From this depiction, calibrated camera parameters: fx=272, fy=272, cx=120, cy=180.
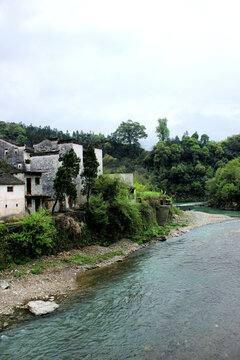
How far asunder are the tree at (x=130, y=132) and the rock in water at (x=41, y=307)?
80.4 meters

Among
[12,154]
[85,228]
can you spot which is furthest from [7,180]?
[85,228]

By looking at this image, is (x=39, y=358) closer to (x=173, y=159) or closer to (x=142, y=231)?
(x=142, y=231)

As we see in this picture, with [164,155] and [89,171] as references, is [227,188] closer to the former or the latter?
[164,155]

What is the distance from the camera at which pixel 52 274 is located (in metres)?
16.4

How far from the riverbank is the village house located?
23.1 feet

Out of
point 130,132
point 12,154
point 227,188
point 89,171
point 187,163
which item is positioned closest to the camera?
point 89,171

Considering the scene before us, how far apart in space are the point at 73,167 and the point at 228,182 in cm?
4254

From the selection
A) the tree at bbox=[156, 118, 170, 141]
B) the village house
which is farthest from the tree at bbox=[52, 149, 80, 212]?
the tree at bbox=[156, 118, 170, 141]

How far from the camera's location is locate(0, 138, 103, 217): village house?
2516 centimetres

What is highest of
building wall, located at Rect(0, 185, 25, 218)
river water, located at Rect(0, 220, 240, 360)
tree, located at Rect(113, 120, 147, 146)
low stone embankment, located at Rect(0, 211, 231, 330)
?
tree, located at Rect(113, 120, 147, 146)

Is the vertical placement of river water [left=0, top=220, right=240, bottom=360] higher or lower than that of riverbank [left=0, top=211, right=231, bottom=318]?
lower

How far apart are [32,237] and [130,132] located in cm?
7752

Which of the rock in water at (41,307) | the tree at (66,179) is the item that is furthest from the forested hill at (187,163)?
the rock in water at (41,307)

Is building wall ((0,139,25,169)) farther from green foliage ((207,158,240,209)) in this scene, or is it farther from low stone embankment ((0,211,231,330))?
green foliage ((207,158,240,209))
